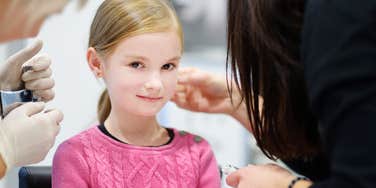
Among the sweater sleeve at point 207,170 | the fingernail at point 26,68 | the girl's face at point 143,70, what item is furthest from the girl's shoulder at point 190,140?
the fingernail at point 26,68

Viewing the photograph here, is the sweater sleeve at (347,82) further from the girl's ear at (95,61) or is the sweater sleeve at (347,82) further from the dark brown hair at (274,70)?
the girl's ear at (95,61)

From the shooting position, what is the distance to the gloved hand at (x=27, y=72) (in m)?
1.13

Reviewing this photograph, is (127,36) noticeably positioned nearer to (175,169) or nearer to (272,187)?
(175,169)

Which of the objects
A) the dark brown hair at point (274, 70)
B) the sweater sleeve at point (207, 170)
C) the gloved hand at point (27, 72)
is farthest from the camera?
the sweater sleeve at point (207, 170)

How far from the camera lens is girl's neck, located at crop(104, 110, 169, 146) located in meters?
1.22

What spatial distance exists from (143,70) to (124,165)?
193 mm

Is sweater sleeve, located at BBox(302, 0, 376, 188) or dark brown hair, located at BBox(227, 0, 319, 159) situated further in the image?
dark brown hair, located at BBox(227, 0, 319, 159)

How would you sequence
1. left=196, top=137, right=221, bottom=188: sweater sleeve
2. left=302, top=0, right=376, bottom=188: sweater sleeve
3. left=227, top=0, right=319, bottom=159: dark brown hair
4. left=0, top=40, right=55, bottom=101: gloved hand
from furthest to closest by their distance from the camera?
left=196, top=137, right=221, bottom=188: sweater sleeve
left=0, top=40, right=55, bottom=101: gloved hand
left=227, top=0, right=319, bottom=159: dark brown hair
left=302, top=0, right=376, bottom=188: sweater sleeve

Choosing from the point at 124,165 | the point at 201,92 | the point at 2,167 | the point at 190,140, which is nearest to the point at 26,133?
the point at 2,167

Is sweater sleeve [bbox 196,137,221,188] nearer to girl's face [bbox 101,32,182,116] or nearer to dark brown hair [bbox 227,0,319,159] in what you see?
girl's face [bbox 101,32,182,116]

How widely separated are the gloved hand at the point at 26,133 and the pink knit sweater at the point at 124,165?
85 millimetres

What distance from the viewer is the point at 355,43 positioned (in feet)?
2.34

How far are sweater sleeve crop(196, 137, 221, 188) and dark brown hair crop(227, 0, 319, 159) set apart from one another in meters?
0.26

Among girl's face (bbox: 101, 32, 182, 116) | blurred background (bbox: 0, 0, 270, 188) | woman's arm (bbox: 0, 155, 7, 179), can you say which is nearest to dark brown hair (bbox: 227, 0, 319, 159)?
girl's face (bbox: 101, 32, 182, 116)
